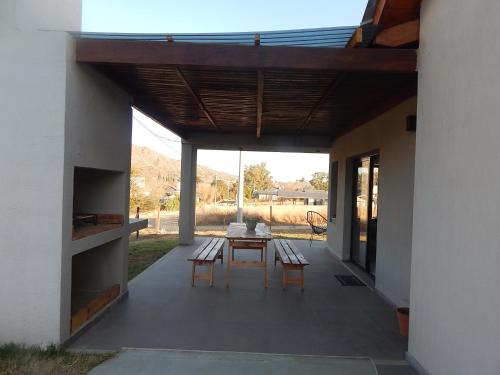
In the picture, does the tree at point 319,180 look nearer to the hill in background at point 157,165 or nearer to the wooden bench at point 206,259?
the hill in background at point 157,165

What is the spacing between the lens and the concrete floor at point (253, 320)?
3320 mm

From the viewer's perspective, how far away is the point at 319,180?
4906 centimetres

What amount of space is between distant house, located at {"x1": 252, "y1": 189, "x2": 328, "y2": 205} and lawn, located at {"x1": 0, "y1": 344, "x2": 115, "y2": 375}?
2403 cm

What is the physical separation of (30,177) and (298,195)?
28.3m

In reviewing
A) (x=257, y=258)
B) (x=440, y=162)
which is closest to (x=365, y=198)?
(x=257, y=258)

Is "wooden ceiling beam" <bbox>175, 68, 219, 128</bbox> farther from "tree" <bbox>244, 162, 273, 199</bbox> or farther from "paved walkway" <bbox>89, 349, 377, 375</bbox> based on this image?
"tree" <bbox>244, 162, 273, 199</bbox>

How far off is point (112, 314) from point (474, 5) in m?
4.22

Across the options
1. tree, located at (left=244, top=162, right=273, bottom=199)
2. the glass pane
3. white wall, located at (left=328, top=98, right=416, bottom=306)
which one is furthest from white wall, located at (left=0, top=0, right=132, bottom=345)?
tree, located at (left=244, top=162, right=273, bottom=199)

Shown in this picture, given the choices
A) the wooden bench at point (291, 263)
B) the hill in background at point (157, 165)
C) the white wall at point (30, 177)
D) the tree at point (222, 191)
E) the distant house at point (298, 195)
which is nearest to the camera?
the white wall at point (30, 177)

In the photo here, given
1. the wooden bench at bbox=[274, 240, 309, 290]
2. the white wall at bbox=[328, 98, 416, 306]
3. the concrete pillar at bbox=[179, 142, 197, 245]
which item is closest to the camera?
the white wall at bbox=[328, 98, 416, 306]

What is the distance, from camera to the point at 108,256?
448cm

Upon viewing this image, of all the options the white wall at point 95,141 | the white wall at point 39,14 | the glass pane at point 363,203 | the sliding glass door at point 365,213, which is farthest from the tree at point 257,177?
the white wall at point 39,14

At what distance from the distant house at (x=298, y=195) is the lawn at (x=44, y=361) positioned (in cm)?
2403

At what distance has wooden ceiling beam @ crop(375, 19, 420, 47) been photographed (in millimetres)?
3148
